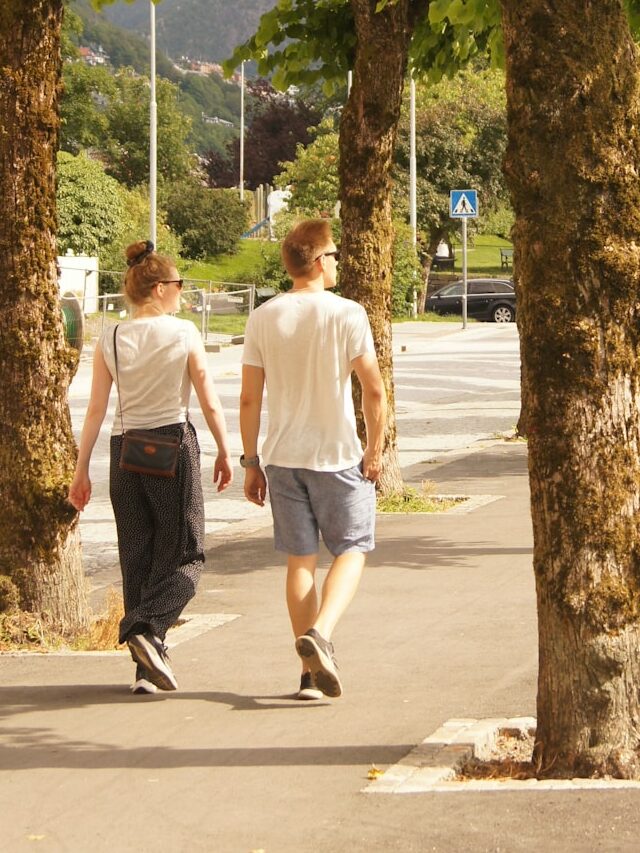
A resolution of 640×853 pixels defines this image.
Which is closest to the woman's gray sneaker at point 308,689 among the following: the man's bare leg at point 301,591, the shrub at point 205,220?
the man's bare leg at point 301,591

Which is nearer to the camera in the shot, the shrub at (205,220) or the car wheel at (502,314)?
the car wheel at (502,314)

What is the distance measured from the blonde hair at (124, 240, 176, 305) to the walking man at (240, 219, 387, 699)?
0.62 metres

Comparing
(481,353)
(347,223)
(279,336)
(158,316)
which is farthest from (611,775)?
(481,353)

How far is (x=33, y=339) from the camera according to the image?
25.0 feet

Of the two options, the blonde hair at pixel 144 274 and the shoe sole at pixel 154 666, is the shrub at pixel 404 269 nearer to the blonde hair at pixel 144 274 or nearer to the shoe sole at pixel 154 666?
the blonde hair at pixel 144 274

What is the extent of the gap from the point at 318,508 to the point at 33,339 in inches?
73.2

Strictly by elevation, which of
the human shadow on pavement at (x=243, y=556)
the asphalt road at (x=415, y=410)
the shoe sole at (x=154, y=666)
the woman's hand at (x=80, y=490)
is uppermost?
the woman's hand at (x=80, y=490)

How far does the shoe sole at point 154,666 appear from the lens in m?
6.70

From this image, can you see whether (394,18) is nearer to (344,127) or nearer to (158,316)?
(344,127)

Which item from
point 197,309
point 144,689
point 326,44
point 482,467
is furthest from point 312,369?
point 197,309

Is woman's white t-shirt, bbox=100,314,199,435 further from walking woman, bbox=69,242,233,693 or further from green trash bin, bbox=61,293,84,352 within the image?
green trash bin, bbox=61,293,84,352

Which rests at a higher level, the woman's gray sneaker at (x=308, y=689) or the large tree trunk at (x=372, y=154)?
the large tree trunk at (x=372, y=154)

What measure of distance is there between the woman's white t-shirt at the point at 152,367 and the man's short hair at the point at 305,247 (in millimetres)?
619

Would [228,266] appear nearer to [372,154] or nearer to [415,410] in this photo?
[415,410]
